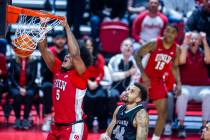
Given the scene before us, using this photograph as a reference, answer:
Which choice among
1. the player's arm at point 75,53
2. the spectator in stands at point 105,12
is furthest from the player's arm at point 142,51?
the player's arm at point 75,53

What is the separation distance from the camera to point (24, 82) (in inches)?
404

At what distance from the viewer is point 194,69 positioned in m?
10.4

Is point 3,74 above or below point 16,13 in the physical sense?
below

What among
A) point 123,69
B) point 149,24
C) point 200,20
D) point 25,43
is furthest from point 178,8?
point 25,43

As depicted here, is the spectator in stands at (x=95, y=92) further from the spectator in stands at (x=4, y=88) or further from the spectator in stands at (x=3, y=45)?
the spectator in stands at (x=3, y=45)

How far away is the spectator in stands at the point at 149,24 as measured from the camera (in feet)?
36.4

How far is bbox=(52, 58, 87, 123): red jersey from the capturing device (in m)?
7.16

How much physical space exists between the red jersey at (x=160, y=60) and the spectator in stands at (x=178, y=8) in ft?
7.44

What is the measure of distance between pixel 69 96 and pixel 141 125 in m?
0.93

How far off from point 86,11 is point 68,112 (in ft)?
18.5

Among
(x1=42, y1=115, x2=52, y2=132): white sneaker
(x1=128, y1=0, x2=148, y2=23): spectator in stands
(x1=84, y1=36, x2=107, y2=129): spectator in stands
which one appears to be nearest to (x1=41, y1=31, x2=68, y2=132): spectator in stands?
(x1=42, y1=115, x2=52, y2=132): white sneaker

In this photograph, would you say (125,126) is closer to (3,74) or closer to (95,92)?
(95,92)

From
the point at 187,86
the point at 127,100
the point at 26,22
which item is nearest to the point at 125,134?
the point at 127,100


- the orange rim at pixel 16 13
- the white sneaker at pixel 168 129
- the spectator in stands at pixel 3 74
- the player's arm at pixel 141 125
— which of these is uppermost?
the orange rim at pixel 16 13
